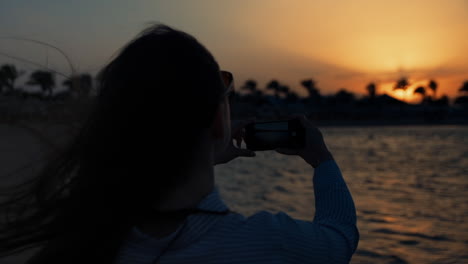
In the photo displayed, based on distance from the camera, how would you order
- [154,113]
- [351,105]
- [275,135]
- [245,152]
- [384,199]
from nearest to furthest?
[154,113]
[275,135]
[245,152]
[384,199]
[351,105]

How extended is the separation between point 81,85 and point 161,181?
0.51 meters

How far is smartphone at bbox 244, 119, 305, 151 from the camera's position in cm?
137

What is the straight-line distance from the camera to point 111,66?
40.2 inches

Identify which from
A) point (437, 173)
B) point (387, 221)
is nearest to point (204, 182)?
point (387, 221)

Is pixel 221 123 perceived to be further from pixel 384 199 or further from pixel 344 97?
pixel 344 97

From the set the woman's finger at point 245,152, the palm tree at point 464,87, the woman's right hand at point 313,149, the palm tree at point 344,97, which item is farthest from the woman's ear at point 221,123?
the palm tree at point 464,87

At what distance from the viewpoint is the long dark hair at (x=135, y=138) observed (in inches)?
37.0

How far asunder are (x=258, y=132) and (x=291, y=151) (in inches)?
5.2

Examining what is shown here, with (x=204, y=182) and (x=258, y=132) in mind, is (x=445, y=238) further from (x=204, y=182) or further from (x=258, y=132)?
(x=204, y=182)

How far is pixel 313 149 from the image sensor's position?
1317mm

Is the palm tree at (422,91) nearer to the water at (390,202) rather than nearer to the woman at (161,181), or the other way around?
the water at (390,202)

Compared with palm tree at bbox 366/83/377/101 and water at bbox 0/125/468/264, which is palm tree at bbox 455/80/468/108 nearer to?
palm tree at bbox 366/83/377/101

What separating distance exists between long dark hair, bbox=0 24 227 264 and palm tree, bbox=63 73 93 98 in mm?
232

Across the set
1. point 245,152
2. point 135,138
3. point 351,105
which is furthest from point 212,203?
point 351,105
